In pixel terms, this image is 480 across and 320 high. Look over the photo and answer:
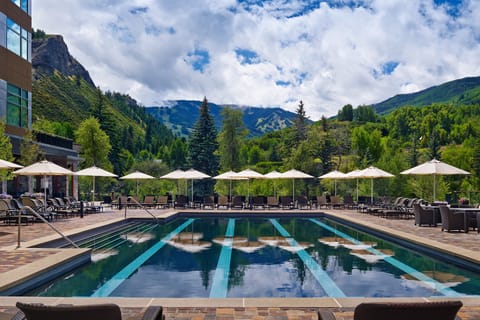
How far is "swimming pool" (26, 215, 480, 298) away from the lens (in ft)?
21.1

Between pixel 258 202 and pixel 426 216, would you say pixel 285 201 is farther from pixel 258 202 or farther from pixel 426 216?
pixel 426 216

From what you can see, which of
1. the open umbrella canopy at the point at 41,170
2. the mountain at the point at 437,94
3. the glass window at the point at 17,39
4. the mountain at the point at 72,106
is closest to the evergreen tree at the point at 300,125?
the mountain at the point at 72,106

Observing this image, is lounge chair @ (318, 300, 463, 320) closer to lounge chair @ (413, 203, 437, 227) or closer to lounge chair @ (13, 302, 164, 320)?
lounge chair @ (13, 302, 164, 320)

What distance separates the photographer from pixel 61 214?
51.4ft

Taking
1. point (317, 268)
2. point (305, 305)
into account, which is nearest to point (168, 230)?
point (317, 268)

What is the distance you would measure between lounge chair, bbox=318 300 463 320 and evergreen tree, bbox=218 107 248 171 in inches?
1180

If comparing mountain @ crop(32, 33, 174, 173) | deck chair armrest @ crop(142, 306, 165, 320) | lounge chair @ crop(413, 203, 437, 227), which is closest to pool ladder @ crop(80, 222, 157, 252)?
deck chair armrest @ crop(142, 306, 165, 320)

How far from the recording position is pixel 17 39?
22.7 metres

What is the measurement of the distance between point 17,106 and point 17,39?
11.6 feet

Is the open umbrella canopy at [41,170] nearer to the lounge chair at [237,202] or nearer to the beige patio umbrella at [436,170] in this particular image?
the lounge chair at [237,202]

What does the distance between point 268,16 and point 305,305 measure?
55.9ft

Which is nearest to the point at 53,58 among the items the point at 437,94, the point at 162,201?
the point at 162,201

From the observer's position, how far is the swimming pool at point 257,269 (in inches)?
253

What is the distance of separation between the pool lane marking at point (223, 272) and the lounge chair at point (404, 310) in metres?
3.65
